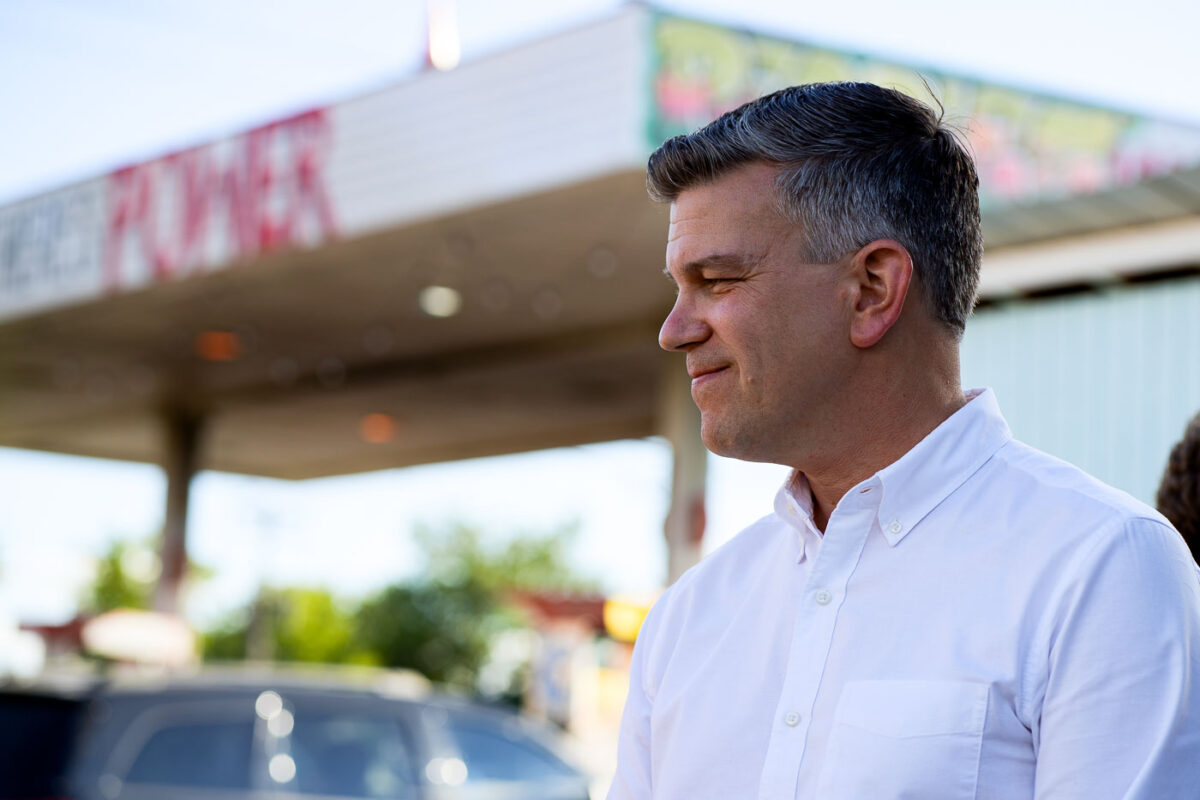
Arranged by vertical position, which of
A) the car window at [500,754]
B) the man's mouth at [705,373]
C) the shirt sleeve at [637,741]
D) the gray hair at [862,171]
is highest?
the gray hair at [862,171]

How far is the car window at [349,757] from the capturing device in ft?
20.5

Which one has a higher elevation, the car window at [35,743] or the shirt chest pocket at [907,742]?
the shirt chest pocket at [907,742]

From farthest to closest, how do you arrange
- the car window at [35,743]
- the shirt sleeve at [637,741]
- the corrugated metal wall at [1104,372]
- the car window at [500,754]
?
the car window at [500,754], the car window at [35,743], the corrugated metal wall at [1104,372], the shirt sleeve at [637,741]

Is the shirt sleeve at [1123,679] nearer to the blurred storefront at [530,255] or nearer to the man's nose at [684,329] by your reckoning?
the man's nose at [684,329]

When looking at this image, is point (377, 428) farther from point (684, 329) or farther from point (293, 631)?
point (293, 631)

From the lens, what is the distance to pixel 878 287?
1765 millimetres

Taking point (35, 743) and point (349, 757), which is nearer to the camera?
point (35, 743)

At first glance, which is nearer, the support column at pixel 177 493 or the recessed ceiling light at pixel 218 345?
the recessed ceiling light at pixel 218 345

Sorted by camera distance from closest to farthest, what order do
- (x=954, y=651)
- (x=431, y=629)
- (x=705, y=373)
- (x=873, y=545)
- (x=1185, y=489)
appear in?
(x=954, y=651), (x=873, y=545), (x=705, y=373), (x=1185, y=489), (x=431, y=629)

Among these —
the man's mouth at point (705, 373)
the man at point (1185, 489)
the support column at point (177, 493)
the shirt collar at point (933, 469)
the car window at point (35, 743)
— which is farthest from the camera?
the support column at point (177, 493)

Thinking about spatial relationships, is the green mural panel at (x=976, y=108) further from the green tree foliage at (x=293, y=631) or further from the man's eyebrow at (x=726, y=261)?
the green tree foliage at (x=293, y=631)

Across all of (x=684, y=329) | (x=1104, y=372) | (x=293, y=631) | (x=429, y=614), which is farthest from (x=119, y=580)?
(x=684, y=329)

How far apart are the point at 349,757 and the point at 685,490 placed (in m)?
9.62

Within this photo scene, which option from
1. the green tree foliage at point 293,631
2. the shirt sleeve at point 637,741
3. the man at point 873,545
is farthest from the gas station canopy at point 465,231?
the green tree foliage at point 293,631
